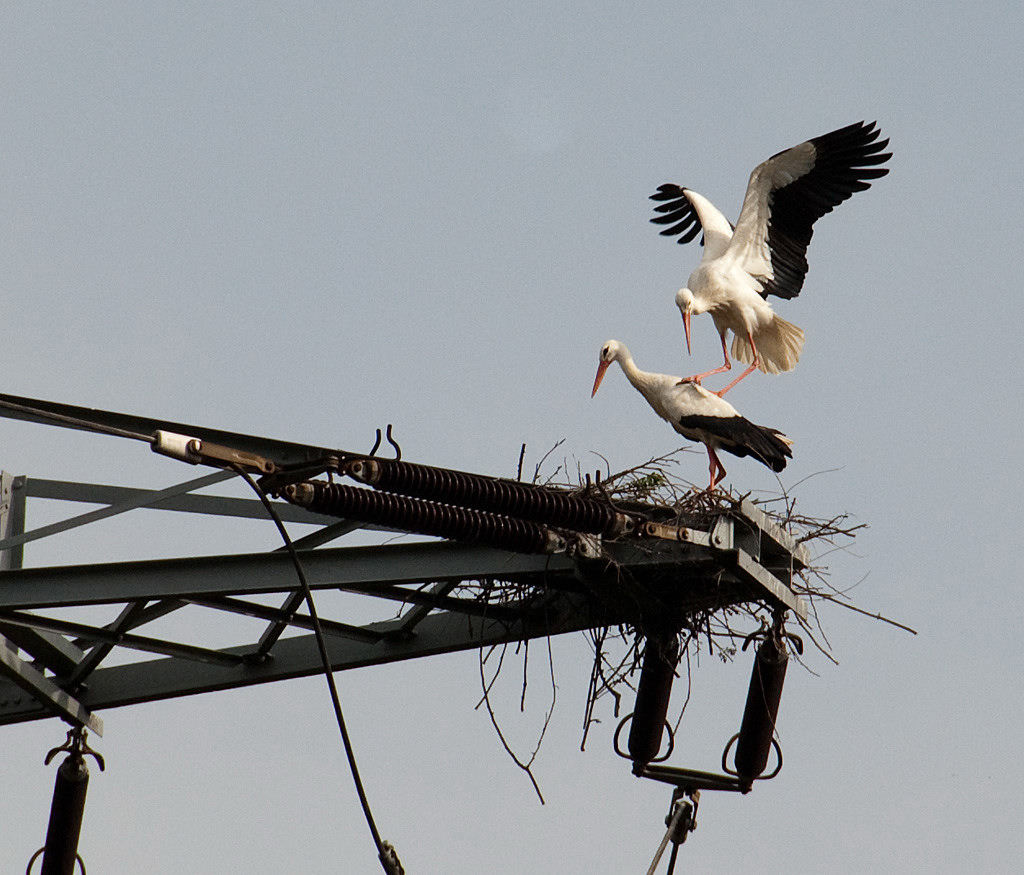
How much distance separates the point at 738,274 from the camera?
36.9ft

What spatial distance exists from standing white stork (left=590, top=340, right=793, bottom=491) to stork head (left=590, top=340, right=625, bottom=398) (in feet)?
0.32

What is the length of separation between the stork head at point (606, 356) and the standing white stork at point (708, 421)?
96 mm

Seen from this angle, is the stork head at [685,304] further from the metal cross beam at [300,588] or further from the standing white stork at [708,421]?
the metal cross beam at [300,588]

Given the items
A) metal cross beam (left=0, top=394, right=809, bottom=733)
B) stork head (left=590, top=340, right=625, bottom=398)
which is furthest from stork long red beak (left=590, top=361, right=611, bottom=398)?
metal cross beam (left=0, top=394, right=809, bottom=733)

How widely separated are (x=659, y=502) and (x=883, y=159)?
4801mm

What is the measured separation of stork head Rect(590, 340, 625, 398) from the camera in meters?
9.99

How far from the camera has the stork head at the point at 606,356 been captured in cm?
999

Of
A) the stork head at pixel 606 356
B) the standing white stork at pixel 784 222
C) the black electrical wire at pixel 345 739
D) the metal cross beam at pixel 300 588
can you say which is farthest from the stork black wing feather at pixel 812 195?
the black electrical wire at pixel 345 739

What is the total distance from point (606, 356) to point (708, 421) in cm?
131

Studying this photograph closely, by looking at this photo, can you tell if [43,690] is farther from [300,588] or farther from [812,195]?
[812,195]

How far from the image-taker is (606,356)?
1016cm

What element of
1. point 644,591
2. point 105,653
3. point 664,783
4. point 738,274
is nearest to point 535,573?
point 644,591

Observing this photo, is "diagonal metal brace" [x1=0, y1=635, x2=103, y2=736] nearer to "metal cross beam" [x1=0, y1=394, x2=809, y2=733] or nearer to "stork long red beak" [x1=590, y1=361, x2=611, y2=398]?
"metal cross beam" [x1=0, y1=394, x2=809, y2=733]

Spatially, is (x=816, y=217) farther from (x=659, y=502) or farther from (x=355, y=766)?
(x=355, y=766)
